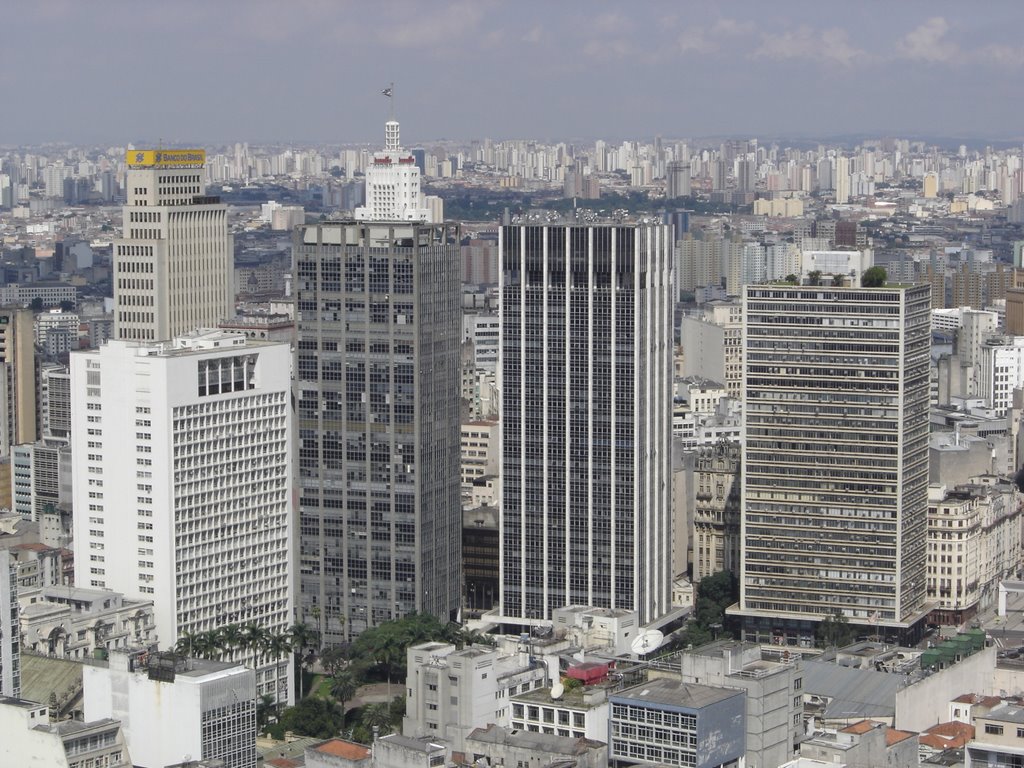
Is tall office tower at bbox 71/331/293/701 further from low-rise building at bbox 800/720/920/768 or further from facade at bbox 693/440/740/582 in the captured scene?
facade at bbox 693/440/740/582

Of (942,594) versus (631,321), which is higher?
(631,321)

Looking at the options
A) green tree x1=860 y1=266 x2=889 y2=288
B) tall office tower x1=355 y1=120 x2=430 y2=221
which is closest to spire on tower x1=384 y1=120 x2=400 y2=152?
tall office tower x1=355 y1=120 x2=430 y2=221

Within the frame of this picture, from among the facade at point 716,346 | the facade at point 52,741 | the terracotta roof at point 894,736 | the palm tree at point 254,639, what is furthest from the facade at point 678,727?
the facade at point 716,346

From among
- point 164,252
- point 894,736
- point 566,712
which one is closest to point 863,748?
point 894,736

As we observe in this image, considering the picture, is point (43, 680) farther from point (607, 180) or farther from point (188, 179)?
point (607, 180)

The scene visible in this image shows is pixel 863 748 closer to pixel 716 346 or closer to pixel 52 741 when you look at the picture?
pixel 52 741

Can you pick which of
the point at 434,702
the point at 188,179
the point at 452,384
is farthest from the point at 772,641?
the point at 188,179
